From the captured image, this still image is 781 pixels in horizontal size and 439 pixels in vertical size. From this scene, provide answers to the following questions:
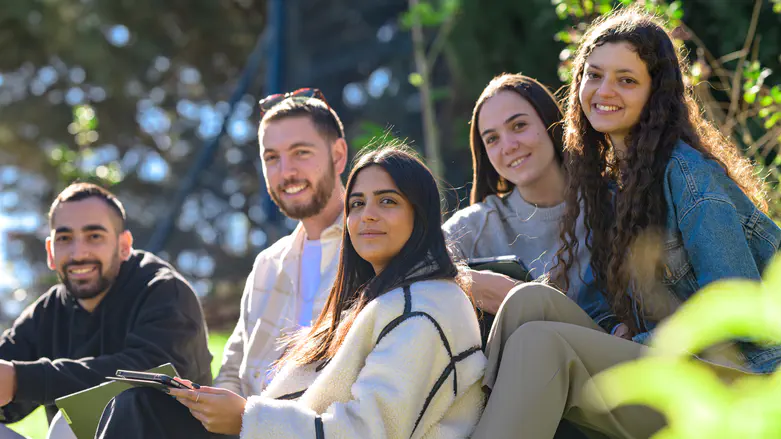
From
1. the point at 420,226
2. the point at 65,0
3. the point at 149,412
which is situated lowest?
the point at 149,412

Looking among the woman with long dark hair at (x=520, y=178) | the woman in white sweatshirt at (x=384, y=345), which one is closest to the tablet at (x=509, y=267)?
the woman with long dark hair at (x=520, y=178)

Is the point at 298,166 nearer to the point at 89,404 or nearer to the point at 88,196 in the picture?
the point at 88,196

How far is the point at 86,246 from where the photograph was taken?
3.70m

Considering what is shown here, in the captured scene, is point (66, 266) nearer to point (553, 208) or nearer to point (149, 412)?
point (149, 412)

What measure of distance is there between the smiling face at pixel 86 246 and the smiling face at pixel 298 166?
2.43 feet

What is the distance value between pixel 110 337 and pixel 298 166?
3.60 ft

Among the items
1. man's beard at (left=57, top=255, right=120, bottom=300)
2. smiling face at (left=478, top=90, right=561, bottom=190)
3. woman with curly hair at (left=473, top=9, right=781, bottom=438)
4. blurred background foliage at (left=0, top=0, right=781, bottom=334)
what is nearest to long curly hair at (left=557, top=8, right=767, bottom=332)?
woman with curly hair at (left=473, top=9, right=781, bottom=438)

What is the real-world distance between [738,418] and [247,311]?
10.1ft

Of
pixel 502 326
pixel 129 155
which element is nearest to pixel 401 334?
pixel 502 326

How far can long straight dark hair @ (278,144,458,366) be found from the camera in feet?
8.15

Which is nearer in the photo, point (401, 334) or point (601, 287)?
point (401, 334)

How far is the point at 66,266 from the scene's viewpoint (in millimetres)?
3691

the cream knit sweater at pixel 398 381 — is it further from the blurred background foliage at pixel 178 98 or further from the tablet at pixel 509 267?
the blurred background foliage at pixel 178 98

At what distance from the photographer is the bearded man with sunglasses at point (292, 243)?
3.49 meters
